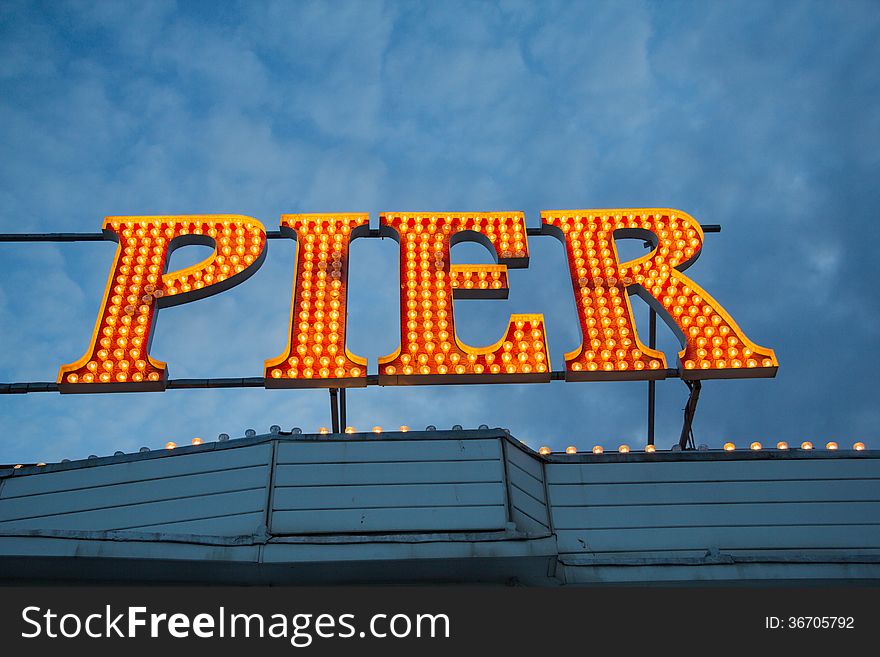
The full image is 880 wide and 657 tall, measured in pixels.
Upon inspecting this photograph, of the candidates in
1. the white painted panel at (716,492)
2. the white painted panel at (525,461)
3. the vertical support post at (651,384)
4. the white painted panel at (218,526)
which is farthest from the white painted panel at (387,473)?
the vertical support post at (651,384)

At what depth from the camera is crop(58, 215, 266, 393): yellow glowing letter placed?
12.8 m

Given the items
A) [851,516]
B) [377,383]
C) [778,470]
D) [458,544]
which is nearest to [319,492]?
[458,544]

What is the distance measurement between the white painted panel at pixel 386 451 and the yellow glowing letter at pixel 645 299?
3.11m

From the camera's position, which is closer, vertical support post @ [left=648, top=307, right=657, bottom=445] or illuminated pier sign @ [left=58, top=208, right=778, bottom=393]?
illuminated pier sign @ [left=58, top=208, right=778, bottom=393]

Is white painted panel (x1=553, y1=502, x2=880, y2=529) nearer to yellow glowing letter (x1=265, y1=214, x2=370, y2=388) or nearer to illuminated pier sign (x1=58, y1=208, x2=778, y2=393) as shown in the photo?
illuminated pier sign (x1=58, y1=208, x2=778, y2=393)

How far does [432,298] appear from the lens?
13.9m

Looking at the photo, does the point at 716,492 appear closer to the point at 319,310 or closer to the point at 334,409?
the point at 334,409

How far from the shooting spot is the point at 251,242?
15180 mm

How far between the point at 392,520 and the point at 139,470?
316 centimetres

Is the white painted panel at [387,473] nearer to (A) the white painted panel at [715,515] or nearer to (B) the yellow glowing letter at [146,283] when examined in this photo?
(A) the white painted panel at [715,515]

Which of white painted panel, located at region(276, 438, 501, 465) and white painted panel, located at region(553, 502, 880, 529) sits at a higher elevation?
white painted panel, located at region(276, 438, 501, 465)

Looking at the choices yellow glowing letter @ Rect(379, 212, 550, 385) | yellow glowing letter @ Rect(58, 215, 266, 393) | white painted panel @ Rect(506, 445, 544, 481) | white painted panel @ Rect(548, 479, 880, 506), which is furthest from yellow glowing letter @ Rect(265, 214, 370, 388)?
white painted panel @ Rect(548, 479, 880, 506)

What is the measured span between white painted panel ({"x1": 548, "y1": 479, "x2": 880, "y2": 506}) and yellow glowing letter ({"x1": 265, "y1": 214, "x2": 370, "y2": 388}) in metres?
3.88

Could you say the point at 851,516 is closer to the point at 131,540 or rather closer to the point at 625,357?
the point at 625,357
